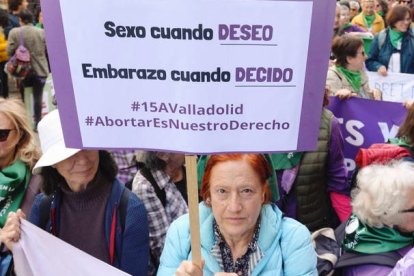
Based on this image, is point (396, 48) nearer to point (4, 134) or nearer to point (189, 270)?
point (4, 134)

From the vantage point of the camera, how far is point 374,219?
218 cm

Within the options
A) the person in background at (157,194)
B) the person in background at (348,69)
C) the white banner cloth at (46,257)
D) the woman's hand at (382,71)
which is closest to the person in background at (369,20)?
the woman's hand at (382,71)

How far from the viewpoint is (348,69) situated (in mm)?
4574

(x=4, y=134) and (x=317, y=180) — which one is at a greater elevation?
(x=4, y=134)

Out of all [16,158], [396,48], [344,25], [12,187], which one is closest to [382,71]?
[396,48]

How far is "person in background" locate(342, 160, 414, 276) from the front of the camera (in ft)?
7.04

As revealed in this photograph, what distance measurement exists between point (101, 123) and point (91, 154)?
2.32ft

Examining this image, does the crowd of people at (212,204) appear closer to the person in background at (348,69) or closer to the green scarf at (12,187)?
the green scarf at (12,187)

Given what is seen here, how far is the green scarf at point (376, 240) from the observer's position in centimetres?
214

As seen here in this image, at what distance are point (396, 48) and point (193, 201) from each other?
532 cm

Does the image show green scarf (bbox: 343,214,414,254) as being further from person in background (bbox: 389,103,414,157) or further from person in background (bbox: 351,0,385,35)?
person in background (bbox: 351,0,385,35)

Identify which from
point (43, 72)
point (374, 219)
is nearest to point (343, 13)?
point (43, 72)

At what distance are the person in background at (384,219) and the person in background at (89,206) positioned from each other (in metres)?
0.90

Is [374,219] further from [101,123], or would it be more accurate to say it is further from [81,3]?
[81,3]
